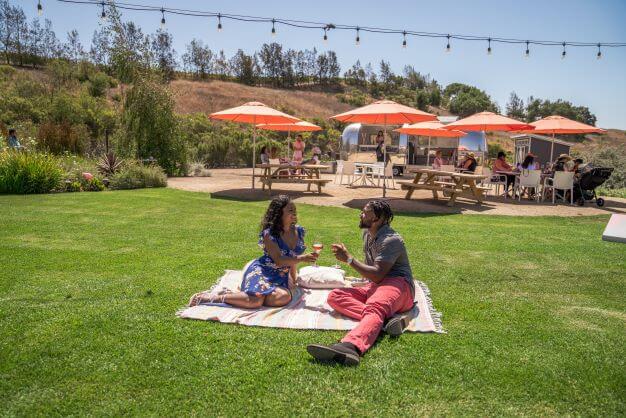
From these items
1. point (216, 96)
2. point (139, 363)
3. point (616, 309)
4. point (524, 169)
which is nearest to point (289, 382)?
point (139, 363)

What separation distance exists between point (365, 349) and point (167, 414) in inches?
54.3

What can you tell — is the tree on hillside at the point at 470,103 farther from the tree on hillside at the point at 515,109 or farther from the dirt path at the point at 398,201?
the dirt path at the point at 398,201

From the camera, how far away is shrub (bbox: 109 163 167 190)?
13375 mm

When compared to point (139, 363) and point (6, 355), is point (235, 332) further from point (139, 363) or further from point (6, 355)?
point (6, 355)

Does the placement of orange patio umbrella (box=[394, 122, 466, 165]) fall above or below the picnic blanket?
above

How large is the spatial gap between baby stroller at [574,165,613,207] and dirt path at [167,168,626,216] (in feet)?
0.70

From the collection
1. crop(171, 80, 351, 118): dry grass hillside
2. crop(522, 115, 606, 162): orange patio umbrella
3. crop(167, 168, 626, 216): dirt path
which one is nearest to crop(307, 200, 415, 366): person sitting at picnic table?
crop(167, 168, 626, 216): dirt path

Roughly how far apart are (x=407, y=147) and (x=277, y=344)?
744 inches

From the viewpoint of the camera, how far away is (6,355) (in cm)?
321

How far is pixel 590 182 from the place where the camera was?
12523 mm

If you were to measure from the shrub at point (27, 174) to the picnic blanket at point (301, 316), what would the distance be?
9670mm

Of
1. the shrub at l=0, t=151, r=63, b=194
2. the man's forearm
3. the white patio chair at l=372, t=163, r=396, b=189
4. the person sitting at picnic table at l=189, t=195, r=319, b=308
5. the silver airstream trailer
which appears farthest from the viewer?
the silver airstream trailer

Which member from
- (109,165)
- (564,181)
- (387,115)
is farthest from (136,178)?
(564,181)

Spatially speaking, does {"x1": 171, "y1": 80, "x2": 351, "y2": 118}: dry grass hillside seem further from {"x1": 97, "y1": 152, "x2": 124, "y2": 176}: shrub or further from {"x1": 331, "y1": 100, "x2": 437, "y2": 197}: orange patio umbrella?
{"x1": 331, "y1": 100, "x2": 437, "y2": 197}: orange patio umbrella
